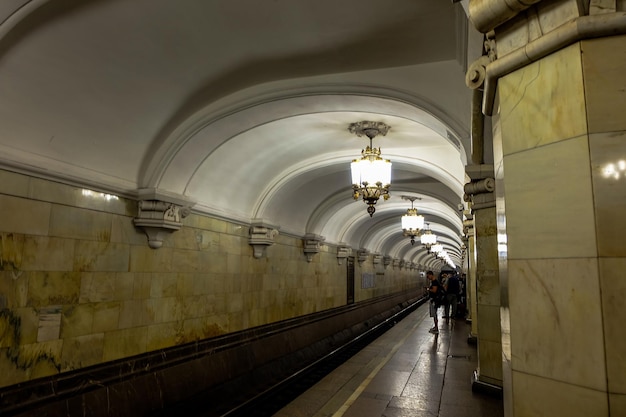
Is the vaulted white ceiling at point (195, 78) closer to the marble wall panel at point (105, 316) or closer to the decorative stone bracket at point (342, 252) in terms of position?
the marble wall panel at point (105, 316)

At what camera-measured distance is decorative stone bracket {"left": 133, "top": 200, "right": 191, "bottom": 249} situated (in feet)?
18.9

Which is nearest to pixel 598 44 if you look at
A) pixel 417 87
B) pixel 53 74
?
pixel 417 87

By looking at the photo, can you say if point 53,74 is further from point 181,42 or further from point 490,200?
point 490,200

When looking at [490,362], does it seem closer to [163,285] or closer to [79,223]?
[163,285]

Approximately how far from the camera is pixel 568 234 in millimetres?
1573

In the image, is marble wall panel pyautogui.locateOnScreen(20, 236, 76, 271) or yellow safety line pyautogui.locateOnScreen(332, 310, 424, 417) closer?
marble wall panel pyautogui.locateOnScreen(20, 236, 76, 271)

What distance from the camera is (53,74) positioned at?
4.04 meters

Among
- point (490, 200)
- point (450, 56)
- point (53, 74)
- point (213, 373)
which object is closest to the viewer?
point (53, 74)

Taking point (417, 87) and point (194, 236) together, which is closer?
point (417, 87)

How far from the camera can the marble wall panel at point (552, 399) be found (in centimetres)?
144

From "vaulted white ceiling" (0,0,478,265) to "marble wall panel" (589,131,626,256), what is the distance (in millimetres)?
2418

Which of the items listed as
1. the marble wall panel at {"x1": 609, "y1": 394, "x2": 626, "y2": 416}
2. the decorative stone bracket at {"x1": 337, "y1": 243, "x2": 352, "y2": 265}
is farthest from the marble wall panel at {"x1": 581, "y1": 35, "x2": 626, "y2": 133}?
the decorative stone bracket at {"x1": 337, "y1": 243, "x2": 352, "y2": 265}

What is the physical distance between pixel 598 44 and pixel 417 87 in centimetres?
331

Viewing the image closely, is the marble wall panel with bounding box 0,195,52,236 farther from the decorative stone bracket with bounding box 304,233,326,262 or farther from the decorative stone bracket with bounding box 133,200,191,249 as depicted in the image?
the decorative stone bracket with bounding box 304,233,326,262
